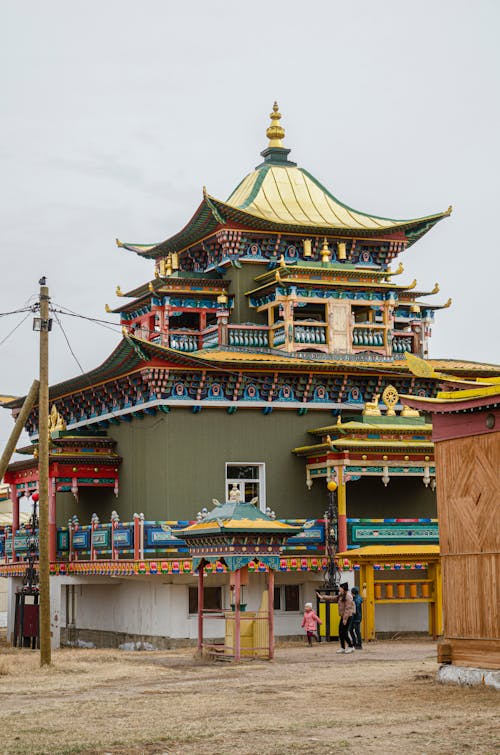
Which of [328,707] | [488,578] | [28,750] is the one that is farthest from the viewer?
[488,578]

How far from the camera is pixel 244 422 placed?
35156 millimetres

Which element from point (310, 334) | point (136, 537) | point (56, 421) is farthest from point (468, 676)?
point (56, 421)

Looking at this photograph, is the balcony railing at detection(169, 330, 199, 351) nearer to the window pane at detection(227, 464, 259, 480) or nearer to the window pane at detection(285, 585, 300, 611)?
the window pane at detection(227, 464, 259, 480)

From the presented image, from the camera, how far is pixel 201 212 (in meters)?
38.0

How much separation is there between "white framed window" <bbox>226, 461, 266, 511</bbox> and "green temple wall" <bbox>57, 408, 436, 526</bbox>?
141 mm

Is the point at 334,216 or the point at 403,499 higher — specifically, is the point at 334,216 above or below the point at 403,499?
above

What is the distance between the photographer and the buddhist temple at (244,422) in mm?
33906

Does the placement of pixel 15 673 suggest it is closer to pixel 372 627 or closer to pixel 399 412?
pixel 372 627

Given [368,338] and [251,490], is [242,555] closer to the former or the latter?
[251,490]

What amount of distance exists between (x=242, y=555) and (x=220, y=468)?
735 centimetres

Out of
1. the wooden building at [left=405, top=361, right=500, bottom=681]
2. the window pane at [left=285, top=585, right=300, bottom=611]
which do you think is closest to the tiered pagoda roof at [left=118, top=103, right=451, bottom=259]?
the window pane at [left=285, top=585, right=300, bottom=611]

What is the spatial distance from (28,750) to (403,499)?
2202 centimetres

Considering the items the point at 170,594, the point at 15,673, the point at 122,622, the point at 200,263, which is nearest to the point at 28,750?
the point at 15,673

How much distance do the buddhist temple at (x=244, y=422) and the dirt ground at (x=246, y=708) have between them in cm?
648
